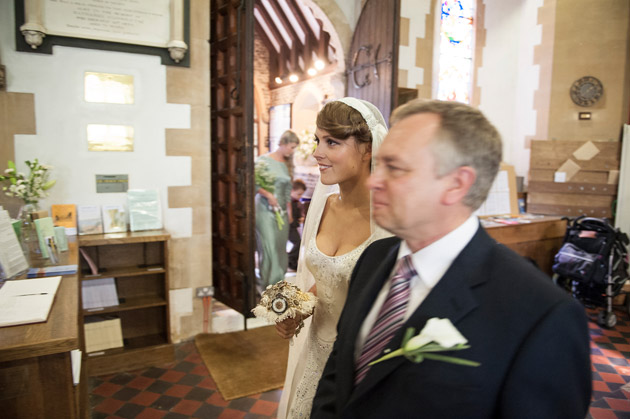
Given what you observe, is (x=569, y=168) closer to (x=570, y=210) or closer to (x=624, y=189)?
(x=570, y=210)

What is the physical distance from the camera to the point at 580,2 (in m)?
5.88

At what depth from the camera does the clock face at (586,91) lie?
5.90m

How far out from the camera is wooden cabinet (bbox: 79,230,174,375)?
11.1 ft

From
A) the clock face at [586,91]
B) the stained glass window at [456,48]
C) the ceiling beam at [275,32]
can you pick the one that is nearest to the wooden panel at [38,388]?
the stained glass window at [456,48]

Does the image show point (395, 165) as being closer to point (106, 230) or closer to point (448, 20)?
point (106, 230)

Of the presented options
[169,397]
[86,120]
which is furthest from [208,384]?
[86,120]

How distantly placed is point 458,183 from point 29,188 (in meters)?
3.17

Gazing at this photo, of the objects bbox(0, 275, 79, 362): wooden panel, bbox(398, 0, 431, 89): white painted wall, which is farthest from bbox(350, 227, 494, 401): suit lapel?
bbox(398, 0, 431, 89): white painted wall

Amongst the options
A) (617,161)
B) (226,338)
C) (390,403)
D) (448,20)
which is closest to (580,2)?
(448,20)

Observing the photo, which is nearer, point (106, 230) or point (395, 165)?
point (395, 165)

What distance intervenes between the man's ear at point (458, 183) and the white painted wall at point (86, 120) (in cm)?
325

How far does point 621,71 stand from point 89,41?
21.7 feet

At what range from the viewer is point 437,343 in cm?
83

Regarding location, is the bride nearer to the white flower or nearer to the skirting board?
the white flower
